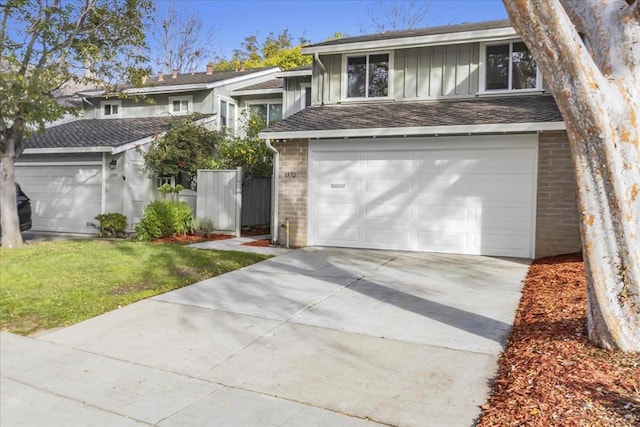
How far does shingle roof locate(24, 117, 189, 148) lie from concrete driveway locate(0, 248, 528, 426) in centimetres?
974

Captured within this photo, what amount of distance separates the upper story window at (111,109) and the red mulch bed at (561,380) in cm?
1866

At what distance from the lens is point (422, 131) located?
33.3ft

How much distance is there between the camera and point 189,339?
5148 mm

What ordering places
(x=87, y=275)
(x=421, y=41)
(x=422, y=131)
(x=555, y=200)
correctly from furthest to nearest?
(x=421, y=41), (x=422, y=131), (x=555, y=200), (x=87, y=275)

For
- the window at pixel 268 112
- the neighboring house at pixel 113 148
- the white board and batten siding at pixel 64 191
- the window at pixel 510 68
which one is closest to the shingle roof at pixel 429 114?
the window at pixel 510 68

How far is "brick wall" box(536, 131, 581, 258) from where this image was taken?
30.9 ft

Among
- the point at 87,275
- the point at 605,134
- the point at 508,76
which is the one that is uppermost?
the point at 508,76

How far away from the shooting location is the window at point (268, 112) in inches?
707

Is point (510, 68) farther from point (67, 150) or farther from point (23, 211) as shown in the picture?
point (67, 150)

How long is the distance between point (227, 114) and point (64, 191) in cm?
652

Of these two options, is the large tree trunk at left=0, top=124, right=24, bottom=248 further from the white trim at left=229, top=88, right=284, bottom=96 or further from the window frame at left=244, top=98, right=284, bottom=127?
the white trim at left=229, top=88, right=284, bottom=96

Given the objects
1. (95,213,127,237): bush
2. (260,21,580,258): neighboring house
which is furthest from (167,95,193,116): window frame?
(260,21,580,258): neighboring house

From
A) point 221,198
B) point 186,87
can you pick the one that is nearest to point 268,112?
point 186,87

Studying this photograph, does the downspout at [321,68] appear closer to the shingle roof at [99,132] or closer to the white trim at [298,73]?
the white trim at [298,73]
